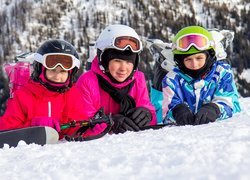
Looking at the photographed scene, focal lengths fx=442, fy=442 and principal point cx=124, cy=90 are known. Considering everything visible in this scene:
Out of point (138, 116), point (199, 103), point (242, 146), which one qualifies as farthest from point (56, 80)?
point (242, 146)


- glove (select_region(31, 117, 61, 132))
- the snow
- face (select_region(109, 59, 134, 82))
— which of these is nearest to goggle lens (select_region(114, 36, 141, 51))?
face (select_region(109, 59, 134, 82))

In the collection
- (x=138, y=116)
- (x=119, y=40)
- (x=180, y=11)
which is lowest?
(x=138, y=116)

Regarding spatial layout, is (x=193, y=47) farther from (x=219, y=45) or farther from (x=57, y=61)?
(x=57, y=61)

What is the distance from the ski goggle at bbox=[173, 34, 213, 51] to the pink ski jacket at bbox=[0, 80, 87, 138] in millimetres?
1328

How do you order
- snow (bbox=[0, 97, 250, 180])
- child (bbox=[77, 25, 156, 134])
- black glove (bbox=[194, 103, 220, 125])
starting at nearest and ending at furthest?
snow (bbox=[0, 97, 250, 180]) < black glove (bbox=[194, 103, 220, 125]) < child (bbox=[77, 25, 156, 134])

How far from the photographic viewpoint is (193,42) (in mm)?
5098

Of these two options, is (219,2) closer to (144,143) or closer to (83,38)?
(83,38)

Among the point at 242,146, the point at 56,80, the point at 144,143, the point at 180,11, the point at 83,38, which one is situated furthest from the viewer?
the point at 180,11

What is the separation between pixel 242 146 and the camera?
7.06ft

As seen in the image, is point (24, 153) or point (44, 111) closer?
point (24, 153)

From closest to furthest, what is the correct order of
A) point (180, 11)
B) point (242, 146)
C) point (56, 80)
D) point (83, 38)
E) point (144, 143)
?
point (242, 146) → point (144, 143) → point (56, 80) → point (83, 38) → point (180, 11)

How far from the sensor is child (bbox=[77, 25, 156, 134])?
4984 mm

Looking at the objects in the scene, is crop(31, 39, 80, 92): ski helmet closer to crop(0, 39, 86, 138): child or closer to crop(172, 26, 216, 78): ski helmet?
crop(0, 39, 86, 138): child

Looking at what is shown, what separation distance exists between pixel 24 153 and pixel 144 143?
0.76 meters
